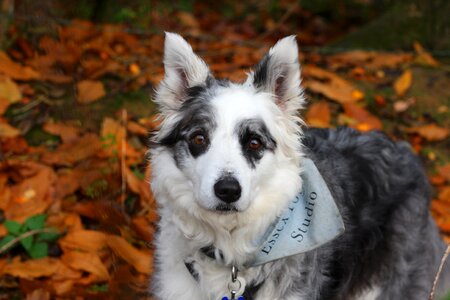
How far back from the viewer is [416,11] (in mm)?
8070

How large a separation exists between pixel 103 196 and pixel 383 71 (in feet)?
13.8

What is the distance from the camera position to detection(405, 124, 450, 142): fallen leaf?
627 centimetres

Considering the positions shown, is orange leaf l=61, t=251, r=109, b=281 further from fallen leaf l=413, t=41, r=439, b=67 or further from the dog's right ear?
fallen leaf l=413, t=41, r=439, b=67

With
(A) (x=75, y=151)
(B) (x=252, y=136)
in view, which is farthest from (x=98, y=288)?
(B) (x=252, y=136)

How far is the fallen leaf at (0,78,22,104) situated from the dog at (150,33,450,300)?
272 centimetres

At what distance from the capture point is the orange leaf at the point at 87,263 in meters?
4.36

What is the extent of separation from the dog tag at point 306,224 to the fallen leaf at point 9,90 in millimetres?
3311

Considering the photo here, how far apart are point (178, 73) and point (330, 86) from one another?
135 inches

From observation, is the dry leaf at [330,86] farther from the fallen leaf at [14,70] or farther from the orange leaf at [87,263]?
the orange leaf at [87,263]

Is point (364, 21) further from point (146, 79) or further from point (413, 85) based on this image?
point (146, 79)

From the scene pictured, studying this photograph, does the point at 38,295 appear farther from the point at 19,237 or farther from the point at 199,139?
the point at 199,139

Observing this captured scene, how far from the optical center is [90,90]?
19.6 ft

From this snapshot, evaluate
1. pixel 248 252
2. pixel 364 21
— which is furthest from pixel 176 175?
pixel 364 21

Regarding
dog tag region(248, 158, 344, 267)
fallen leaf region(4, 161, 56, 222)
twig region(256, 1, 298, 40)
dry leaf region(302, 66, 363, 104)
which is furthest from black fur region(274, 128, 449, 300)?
twig region(256, 1, 298, 40)
